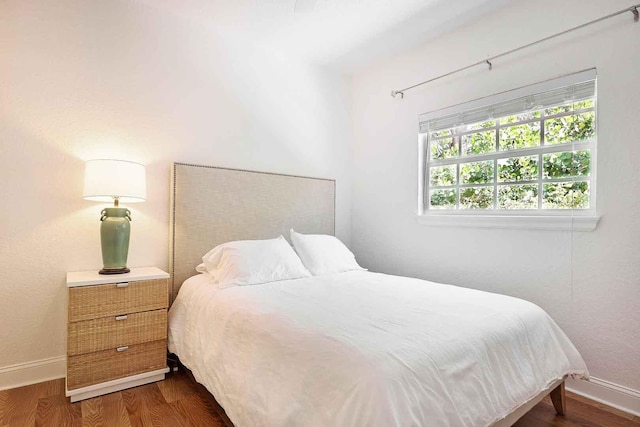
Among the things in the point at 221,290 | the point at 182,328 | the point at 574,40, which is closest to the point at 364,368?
the point at 221,290

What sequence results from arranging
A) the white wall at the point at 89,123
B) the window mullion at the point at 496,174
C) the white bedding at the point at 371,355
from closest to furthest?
1. the white bedding at the point at 371,355
2. the white wall at the point at 89,123
3. the window mullion at the point at 496,174

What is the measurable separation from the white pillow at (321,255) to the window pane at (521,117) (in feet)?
5.23

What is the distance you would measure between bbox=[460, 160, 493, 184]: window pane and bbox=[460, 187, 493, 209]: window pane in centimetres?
6

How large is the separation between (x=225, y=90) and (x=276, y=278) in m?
1.64

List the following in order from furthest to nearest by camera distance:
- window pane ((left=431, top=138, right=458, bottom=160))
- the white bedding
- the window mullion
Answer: window pane ((left=431, top=138, right=458, bottom=160)) → the window mullion → the white bedding

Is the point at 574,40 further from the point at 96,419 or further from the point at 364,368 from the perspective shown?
the point at 96,419

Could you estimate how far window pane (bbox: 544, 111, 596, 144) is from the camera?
2.13 meters

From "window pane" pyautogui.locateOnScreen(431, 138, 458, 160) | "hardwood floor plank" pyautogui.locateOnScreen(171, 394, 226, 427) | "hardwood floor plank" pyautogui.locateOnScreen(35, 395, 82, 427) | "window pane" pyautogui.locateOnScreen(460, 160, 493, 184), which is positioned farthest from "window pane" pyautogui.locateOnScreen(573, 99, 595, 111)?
"hardwood floor plank" pyautogui.locateOnScreen(35, 395, 82, 427)

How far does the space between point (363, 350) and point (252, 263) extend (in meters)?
1.34

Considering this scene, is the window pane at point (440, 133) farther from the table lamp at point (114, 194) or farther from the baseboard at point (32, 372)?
the baseboard at point (32, 372)

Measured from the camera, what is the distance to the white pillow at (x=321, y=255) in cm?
273

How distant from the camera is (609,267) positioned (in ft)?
6.55

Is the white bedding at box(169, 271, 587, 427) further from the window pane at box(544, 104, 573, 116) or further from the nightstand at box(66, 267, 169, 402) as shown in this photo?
the window pane at box(544, 104, 573, 116)

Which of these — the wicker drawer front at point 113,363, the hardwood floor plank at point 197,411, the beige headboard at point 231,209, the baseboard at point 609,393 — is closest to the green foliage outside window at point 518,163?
the baseboard at point 609,393
